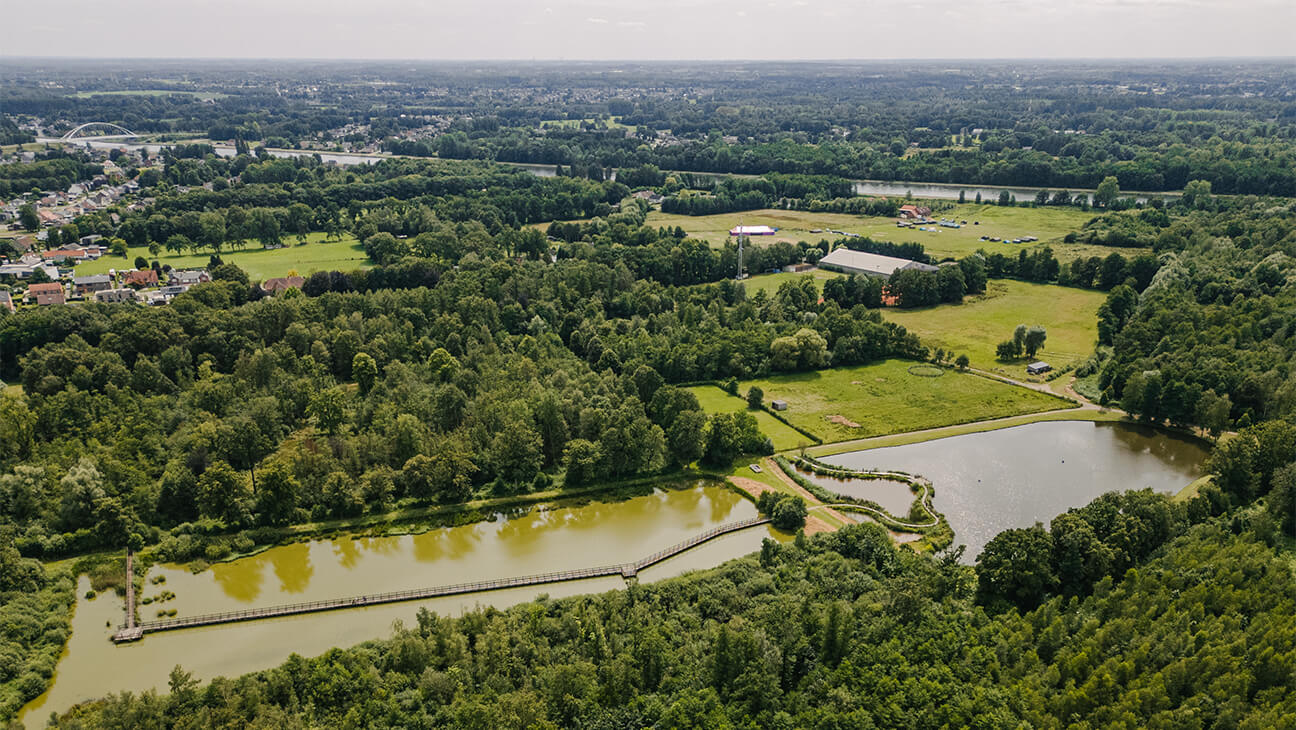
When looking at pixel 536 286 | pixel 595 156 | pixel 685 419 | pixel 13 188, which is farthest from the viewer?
pixel 595 156

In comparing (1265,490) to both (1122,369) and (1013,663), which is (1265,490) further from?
(1013,663)

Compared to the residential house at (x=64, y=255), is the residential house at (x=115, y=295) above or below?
below

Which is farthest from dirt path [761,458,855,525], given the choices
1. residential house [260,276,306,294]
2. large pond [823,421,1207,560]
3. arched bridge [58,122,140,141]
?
arched bridge [58,122,140,141]

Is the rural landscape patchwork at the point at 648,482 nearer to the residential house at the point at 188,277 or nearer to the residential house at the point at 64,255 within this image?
the residential house at the point at 64,255

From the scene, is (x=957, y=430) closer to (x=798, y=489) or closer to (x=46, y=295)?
(x=798, y=489)

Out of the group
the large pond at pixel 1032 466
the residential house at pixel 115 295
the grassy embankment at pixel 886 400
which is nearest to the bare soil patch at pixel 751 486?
the large pond at pixel 1032 466

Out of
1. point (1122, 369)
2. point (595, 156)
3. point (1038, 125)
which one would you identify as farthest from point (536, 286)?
point (1038, 125)

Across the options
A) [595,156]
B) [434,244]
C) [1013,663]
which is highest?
[595,156]
